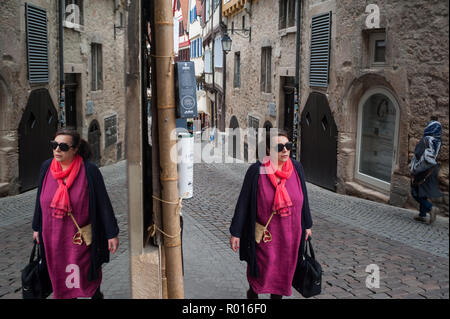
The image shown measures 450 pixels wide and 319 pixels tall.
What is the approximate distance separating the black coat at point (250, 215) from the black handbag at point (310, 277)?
0.16 feet

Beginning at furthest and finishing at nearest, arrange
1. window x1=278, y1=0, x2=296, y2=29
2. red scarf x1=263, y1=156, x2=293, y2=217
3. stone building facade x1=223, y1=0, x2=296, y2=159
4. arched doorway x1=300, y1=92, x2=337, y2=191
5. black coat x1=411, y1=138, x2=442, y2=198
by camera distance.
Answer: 1. stone building facade x1=223, y1=0, x2=296, y2=159
2. window x1=278, y1=0, x2=296, y2=29
3. arched doorway x1=300, y1=92, x2=337, y2=191
4. red scarf x1=263, y1=156, x2=293, y2=217
5. black coat x1=411, y1=138, x2=442, y2=198

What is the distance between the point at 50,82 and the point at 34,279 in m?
1.47

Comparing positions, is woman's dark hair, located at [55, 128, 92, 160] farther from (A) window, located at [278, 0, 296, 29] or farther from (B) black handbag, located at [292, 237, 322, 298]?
(A) window, located at [278, 0, 296, 29]

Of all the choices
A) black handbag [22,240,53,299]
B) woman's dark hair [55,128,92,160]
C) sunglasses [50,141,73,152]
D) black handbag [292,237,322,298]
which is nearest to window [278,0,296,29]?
black handbag [292,237,322,298]

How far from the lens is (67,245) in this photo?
2.49 m

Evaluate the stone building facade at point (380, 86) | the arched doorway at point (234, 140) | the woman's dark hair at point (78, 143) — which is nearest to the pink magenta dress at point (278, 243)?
the stone building facade at point (380, 86)

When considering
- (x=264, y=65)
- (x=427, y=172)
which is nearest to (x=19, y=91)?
(x=427, y=172)

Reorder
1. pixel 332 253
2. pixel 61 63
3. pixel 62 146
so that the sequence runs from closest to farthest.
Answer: pixel 62 146, pixel 61 63, pixel 332 253

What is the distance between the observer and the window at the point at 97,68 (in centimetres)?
305

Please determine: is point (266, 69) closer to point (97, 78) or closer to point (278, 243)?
point (97, 78)

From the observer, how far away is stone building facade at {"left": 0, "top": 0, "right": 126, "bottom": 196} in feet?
9.91

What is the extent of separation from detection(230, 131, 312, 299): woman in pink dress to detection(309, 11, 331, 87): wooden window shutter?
14.6 ft
